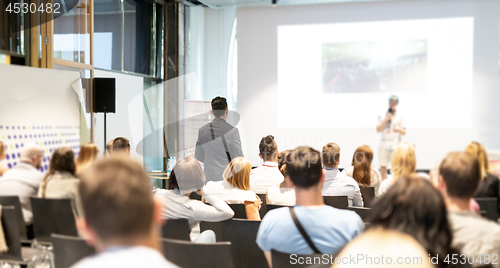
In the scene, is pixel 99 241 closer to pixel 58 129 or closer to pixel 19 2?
pixel 58 129

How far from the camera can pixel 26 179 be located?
209 centimetres

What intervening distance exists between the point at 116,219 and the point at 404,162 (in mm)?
1649

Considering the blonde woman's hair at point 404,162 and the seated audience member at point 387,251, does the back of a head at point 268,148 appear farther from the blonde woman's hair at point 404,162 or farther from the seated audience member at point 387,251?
the seated audience member at point 387,251

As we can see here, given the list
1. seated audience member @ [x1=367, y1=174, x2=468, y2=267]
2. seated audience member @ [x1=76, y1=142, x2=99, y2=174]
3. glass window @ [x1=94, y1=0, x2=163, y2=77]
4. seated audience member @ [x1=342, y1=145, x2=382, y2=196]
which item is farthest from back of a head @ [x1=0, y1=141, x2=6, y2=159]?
glass window @ [x1=94, y1=0, x2=163, y2=77]

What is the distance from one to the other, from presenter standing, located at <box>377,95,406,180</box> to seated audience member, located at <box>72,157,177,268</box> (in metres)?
2.03

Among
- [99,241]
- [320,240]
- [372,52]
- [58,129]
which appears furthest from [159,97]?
[99,241]

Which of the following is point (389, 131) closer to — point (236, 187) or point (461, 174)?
point (236, 187)

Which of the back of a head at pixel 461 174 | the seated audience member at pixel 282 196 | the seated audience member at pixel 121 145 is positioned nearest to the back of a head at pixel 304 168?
the back of a head at pixel 461 174

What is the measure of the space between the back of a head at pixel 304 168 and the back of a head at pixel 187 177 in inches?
37.9

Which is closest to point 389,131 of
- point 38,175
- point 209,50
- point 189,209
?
point 189,209

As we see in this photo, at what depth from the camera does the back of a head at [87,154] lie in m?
2.01

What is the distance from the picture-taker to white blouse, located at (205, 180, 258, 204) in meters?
3.23

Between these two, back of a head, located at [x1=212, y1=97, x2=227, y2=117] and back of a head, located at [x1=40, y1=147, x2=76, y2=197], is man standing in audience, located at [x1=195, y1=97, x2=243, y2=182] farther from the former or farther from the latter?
back of a head, located at [x1=40, y1=147, x2=76, y2=197]

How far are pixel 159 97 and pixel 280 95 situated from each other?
159 inches
